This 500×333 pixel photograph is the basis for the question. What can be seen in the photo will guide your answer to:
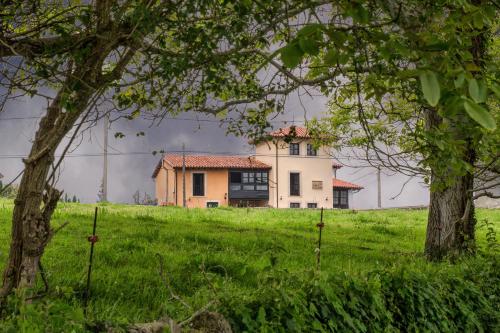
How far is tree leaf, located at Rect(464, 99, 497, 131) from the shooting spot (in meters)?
1.79

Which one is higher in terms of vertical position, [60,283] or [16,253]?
[16,253]

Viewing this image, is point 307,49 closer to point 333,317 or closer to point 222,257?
point 333,317

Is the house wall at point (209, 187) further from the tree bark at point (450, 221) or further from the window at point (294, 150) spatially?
the tree bark at point (450, 221)

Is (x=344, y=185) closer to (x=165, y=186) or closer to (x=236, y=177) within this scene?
(x=236, y=177)

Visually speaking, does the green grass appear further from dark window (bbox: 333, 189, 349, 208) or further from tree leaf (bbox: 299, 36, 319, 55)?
dark window (bbox: 333, 189, 349, 208)

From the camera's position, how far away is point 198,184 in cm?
5481

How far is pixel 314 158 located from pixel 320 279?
172 feet

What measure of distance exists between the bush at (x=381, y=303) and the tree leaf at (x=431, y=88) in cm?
282

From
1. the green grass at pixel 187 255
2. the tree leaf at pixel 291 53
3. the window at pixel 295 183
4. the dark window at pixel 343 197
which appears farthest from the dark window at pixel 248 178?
the tree leaf at pixel 291 53

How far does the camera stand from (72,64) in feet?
17.4

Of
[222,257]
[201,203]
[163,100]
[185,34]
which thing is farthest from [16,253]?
[201,203]

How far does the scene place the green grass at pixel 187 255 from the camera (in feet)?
19.3

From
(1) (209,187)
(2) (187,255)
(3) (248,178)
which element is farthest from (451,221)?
(3) (248,178)

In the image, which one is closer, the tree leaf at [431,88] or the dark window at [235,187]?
the tree leaf at [431,88]
